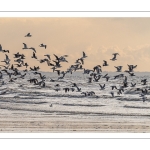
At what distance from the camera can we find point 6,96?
4.68 m

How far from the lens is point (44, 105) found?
15.4 feet

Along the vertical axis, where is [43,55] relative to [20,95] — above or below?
above

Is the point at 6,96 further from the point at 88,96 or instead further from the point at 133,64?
the point at 133,64

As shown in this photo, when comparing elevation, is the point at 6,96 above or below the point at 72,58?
below

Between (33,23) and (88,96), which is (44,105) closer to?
(88,96)

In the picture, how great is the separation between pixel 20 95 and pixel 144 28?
5.22 feet
